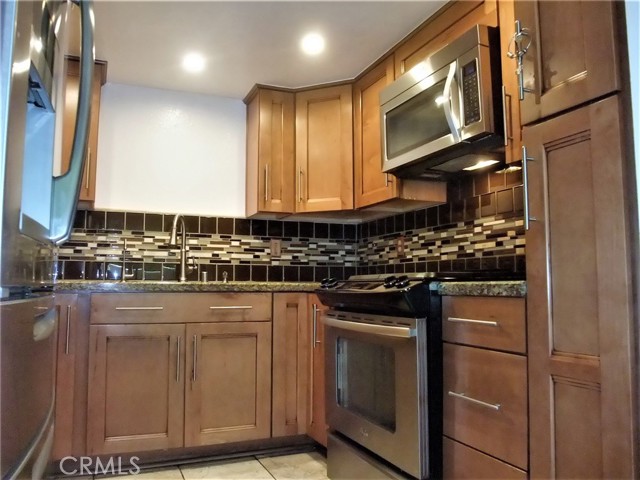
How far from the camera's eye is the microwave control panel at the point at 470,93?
1.80 m

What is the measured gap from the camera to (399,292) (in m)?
1.71

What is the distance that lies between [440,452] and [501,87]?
1.30 metres

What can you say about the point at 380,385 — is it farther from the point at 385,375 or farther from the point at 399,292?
the point at 399,292

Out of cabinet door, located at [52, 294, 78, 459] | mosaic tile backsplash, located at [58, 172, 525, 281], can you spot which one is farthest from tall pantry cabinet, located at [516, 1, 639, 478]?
cabinet door, located at [52, 294, 78, 459]

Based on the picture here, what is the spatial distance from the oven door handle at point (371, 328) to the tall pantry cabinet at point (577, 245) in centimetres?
46

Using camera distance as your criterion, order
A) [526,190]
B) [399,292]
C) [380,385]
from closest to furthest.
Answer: [526,190] < [399,292] < [380,385]

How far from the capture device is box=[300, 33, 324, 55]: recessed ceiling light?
238 centimetres

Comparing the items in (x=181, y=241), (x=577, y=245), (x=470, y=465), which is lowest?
(x=470, y=465)

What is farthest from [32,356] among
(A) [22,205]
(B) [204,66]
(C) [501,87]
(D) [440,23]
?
(B) [204,66]

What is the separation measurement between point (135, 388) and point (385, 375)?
1.20m

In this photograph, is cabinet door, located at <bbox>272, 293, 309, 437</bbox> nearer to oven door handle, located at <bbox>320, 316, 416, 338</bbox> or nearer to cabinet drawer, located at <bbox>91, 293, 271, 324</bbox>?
cabinet drawer, located at <bbox>91, 293, 271, 324</bbox>

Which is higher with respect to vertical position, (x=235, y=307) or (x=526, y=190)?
(x=526, y=190)

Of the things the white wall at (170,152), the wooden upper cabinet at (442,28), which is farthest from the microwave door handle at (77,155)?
the white wall at (170,152)

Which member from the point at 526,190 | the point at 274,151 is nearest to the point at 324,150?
the point at 274,151
